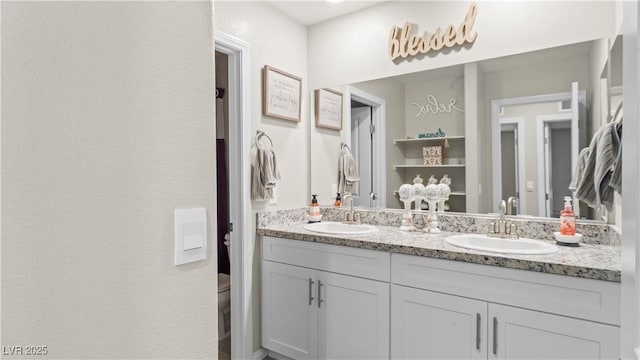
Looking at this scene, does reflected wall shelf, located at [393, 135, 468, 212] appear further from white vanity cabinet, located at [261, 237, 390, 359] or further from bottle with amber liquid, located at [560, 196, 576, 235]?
white vanity cabinet, located at [261, 237, 390, 359]

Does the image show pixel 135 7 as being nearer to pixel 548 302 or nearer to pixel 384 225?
pixel 548 302

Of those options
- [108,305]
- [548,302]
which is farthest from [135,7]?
[548,302]

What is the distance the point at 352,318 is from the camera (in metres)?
1.88

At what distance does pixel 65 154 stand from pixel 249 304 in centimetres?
193

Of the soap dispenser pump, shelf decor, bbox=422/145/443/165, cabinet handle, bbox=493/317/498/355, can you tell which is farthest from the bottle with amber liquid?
the soap dispenser pump

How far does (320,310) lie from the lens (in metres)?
2.02

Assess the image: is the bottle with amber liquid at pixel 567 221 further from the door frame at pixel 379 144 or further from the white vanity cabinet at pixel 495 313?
the door frame at pixel 379 144

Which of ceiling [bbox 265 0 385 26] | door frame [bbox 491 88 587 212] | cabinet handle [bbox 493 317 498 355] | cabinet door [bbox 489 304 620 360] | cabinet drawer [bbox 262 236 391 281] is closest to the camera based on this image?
cabinet door [bbox 489 304 620 360]

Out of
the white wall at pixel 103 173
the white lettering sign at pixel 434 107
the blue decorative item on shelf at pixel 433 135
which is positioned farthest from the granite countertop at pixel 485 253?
the white wall at pixel 103 173

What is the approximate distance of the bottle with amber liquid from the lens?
5.56 ft

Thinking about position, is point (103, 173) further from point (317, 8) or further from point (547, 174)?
→ point (317, 8)

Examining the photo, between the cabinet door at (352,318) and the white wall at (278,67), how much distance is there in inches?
22.1

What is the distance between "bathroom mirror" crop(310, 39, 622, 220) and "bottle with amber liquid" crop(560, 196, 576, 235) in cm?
12

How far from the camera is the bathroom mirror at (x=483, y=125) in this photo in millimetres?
1805
